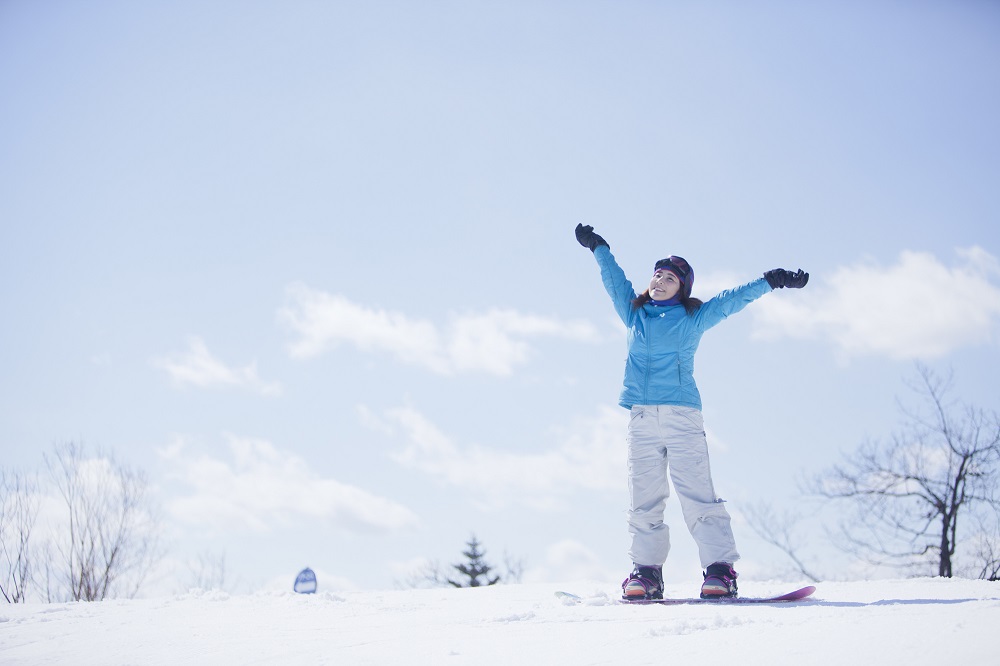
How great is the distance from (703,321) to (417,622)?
7.21 ft

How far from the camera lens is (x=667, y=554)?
12.6ft

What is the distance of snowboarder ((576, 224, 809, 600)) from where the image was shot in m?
3.70

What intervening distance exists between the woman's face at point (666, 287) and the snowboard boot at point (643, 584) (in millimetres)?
1492

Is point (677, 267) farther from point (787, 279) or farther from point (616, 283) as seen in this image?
point (787, 279)

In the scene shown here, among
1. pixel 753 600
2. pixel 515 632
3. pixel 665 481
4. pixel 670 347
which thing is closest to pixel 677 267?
pixel 670 347

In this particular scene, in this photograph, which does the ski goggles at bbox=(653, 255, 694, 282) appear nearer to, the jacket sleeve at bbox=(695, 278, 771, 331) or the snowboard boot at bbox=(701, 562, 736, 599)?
the jacket sleeve at bbox=(695, 278, 771, 331)

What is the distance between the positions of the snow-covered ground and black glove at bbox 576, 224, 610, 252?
2.11 meters

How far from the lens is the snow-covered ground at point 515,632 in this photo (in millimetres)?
1957

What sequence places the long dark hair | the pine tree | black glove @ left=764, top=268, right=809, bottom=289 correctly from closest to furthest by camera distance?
black glove @ left=764, top=268, right=809, bottom=289
the long dark hair
the pine tree

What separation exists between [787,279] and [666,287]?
2.14ft

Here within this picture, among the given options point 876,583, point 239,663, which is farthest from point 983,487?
point 239,663

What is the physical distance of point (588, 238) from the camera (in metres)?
4.57

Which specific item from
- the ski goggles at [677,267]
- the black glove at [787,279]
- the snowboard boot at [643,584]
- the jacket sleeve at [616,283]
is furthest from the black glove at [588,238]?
the snowboard boot at [643,584]

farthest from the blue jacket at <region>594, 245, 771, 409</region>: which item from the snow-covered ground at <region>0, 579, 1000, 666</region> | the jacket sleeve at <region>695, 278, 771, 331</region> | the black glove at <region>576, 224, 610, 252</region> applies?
the snow-covered ground at <region>0, 579, 1000, 666</region>
